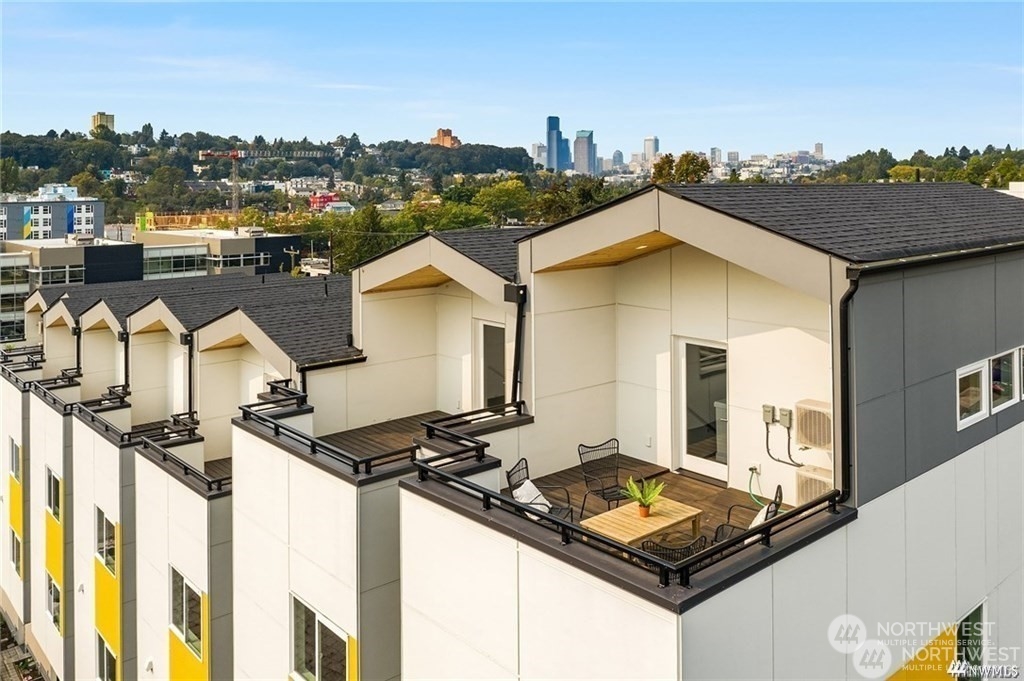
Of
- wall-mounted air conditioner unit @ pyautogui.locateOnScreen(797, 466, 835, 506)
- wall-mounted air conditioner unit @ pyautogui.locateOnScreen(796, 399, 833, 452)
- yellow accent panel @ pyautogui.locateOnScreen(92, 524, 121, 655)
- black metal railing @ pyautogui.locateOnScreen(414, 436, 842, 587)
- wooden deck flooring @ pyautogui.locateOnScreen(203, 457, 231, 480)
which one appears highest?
wall-mounted air conditioner unit @ pyautogui.locateOnScreen(796, 399, 833, 452)

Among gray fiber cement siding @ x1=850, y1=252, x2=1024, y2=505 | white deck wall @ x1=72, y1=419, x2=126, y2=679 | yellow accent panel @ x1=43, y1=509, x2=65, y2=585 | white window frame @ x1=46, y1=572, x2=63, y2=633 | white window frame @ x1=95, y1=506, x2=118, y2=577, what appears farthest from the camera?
white window frame @ x1=46, y1=572, x2=63, y2=633

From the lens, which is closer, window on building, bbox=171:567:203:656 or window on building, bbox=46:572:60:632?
window on building, bbox=171:567:203:656

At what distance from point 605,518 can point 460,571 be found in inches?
68.1

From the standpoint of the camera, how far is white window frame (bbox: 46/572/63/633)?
58.1 ft

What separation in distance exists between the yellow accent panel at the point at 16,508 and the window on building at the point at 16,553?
26 centimetres

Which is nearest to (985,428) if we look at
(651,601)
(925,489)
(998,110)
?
(925,489)

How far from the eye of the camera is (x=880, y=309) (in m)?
7.05

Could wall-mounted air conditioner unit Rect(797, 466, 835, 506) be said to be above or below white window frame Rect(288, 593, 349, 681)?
above

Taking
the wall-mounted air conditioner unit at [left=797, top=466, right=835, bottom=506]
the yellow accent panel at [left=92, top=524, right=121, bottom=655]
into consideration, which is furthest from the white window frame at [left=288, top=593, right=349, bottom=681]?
the yellow accent panel at [left=92, top=524, right=121, bottom=655]

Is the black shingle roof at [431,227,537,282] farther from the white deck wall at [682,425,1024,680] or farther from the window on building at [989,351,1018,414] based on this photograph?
the window on building at [989,351,1018,414]

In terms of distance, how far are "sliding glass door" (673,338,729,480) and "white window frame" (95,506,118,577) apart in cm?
1070

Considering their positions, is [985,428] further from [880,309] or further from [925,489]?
[880,309]

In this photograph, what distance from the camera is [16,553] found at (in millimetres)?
20953

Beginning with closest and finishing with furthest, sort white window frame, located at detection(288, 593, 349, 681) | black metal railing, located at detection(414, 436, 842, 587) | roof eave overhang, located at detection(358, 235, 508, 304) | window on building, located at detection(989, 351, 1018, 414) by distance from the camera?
black metal railing, located at detection(414, 436, 842, 587), white window frame, located at detection(288, 593, 349, 681), window on building, located at detection(989, 351, 1018, 414), roof eave overhang, located at detection(358, 235, 508, 304)
